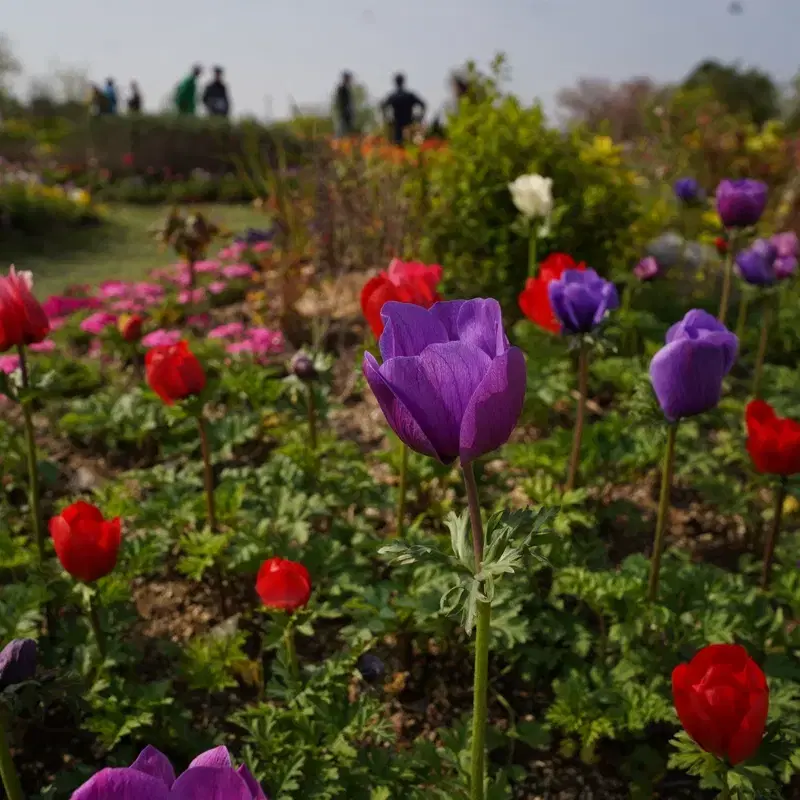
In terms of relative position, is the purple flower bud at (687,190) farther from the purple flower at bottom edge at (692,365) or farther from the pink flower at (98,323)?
the pink flower at (98,323)

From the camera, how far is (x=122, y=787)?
71 cm

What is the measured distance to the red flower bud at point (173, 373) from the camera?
7.14 feet

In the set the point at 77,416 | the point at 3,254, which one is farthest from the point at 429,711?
the point at 3,254

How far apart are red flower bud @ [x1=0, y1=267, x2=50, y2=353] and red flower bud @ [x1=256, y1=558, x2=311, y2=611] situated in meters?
0.90

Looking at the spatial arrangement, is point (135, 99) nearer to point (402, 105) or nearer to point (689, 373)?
point (402, 105)

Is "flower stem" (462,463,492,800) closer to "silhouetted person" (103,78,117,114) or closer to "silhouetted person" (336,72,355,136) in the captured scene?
"silhouetted person" (336,72,355,136)

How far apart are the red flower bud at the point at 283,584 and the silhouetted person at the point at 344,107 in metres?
12.6

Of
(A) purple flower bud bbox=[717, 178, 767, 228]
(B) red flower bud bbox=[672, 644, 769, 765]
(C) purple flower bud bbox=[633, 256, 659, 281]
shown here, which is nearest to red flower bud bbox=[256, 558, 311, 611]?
(B) red flower bud bbox=[672, 644, 769, 765]

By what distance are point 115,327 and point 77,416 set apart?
4.64 feet

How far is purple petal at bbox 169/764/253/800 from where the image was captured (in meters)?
0.72

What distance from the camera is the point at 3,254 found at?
929 centimetres

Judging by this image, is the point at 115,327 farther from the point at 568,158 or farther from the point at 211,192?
the point at 211,192

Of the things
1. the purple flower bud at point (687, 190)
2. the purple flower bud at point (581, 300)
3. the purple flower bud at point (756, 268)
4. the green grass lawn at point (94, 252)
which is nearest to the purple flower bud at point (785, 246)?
the purple flower bud at point (756, 268)

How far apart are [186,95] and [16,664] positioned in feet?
61.1
